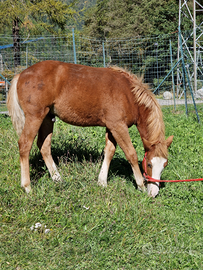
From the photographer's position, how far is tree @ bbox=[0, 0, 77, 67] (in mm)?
13062

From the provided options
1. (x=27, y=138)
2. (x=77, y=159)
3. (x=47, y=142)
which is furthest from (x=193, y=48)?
(x=27, y=138)

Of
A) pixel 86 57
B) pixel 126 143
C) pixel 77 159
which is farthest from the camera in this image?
pixel 86 57

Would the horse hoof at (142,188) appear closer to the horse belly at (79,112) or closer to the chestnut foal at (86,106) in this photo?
the chestnut foal at (86,106)

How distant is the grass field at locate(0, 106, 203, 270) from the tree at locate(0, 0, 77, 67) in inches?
419

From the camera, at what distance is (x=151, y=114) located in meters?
3.76

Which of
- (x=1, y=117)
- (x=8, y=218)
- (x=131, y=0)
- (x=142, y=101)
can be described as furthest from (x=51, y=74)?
(x=131, y=0)

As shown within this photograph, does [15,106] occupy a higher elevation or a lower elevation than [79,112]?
higher

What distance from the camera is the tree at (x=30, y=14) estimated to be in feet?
42.9

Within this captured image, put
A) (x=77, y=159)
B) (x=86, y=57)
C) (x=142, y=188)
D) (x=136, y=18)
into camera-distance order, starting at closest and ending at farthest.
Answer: (x=142, y=188) < (x=77, y=159) < (x=86, y=57) < (x=136, y=18)

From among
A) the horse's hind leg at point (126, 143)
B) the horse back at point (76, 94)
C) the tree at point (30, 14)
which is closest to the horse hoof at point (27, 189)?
the horse back at point (76, 94)

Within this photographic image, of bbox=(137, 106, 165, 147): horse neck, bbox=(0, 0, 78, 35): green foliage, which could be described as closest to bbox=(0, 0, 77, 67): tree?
bbox=(0, 0, 78, 35): green foliage

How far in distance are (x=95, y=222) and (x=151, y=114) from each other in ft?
5.71

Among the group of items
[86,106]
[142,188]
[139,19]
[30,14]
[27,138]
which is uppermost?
[139,19]

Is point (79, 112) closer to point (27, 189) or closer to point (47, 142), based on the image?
point (47, 142)
